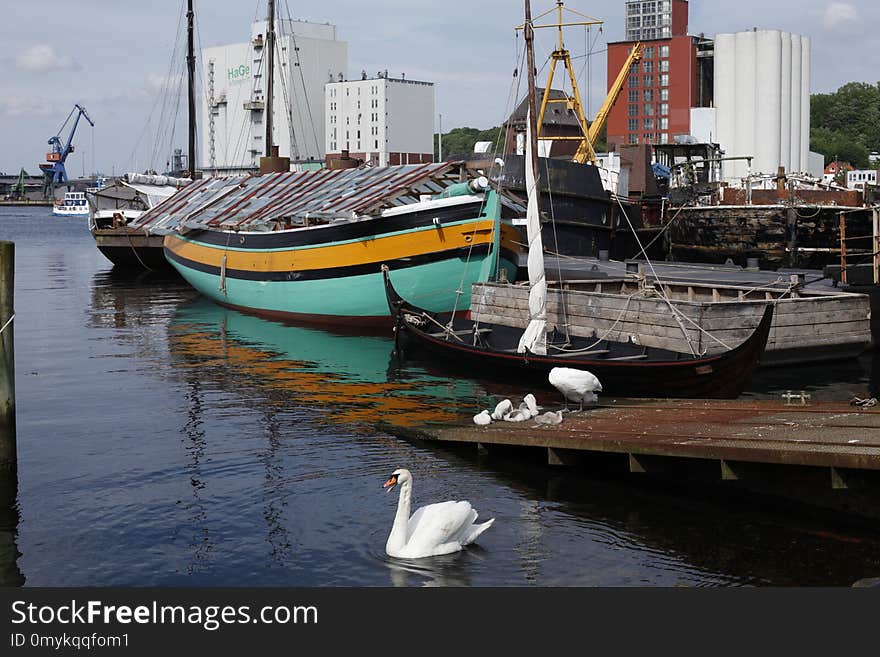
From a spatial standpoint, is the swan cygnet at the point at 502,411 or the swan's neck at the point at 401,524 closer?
the swan's neck at the point at 401,524

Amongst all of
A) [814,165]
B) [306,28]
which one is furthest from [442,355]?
[306,28]

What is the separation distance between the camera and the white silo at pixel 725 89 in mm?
107188

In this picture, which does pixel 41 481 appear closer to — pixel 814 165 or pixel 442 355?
pixel 442 355

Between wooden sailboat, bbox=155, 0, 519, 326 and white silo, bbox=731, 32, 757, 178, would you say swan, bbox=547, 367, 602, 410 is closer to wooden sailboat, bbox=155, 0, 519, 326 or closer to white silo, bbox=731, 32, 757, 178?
wooden sailboat, bbox=155, 0, 519, 326

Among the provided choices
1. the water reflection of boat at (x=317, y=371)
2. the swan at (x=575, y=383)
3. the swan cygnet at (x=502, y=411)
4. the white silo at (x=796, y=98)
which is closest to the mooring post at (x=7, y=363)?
the water reflection of boat at (x=317, y=371)

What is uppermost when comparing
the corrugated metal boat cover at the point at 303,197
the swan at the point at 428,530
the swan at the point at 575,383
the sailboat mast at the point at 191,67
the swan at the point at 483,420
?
the sailboat mast at the point at 191,67

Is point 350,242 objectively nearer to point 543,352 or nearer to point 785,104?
point 543,352

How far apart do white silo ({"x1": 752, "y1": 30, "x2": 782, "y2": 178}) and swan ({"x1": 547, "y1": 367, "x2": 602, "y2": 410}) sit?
96920 millimetres

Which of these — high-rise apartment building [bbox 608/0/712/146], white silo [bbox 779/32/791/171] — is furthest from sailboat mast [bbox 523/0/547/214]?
white silo [bbox 779/32/791/171]

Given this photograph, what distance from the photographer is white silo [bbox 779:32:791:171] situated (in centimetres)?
10825

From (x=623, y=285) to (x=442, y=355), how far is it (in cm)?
625

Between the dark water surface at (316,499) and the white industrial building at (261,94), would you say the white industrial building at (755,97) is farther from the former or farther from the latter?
the dark water surface at (316,499)

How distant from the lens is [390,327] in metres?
32.5

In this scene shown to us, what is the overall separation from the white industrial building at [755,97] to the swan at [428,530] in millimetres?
99613
